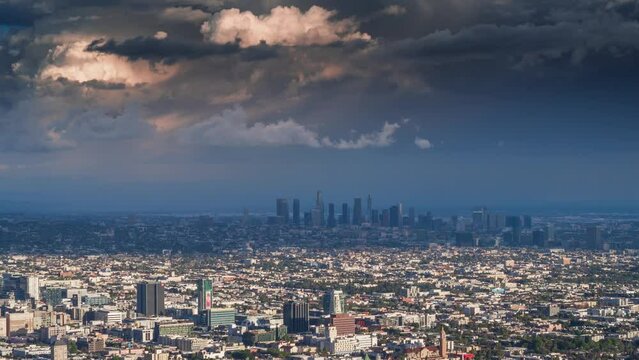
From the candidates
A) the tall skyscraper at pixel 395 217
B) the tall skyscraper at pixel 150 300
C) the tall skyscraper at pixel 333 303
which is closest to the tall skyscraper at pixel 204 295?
the tall skyscraper at pixel 150 300

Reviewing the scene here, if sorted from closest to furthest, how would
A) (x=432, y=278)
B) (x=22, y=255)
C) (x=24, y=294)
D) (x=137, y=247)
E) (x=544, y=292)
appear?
(x=24, y=294) < (x=544, y=292) < (x=432, y=278) < (x=22, y=255) < (x=137, y=247)

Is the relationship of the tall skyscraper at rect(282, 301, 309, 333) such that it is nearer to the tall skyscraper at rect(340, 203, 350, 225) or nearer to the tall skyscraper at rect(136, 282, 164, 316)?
the tall skyscraper at rect(136, 282, 164, 316)

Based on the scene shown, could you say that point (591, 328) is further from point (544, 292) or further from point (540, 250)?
point (540, 250)

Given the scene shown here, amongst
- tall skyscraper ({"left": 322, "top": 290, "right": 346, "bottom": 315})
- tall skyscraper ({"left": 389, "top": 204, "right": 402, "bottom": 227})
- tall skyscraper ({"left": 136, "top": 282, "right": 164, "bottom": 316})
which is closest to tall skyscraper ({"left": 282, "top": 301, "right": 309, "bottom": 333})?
tall skyscraper ({"left": 322, "top": 290, "right": 346, "bottom": 315})

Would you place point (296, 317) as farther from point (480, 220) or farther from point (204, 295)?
point (480, 220)

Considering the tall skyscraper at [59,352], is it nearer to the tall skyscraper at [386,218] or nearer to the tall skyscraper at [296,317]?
the tall skyscraper at [296,317]

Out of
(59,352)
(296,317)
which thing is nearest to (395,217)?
(296,317)

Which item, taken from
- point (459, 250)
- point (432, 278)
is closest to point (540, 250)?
point (459, 250)
